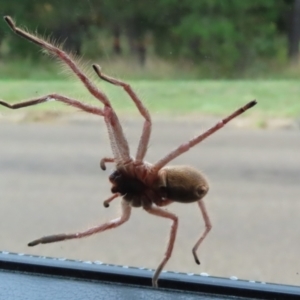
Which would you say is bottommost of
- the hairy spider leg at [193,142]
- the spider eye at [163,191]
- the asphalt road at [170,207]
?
the asphalt road at [170,207]

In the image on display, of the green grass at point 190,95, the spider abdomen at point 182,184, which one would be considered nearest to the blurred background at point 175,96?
the green grass at point 190,95

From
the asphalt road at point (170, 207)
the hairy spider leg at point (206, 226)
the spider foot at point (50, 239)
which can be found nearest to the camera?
the spider foot at point (50, 239)

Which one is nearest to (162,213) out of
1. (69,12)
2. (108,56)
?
(108,56)

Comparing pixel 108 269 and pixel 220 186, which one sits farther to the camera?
pixel 220 186

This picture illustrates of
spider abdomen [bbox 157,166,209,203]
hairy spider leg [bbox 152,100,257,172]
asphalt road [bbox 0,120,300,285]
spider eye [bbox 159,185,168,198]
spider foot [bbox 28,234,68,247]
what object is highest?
hairy spider leg [bbox 152,100,257,172]

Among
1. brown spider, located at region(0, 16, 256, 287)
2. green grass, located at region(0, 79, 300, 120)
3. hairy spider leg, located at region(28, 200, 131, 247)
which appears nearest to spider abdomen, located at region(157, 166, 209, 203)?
brown spider, located at region(0, 16, 256, 287)

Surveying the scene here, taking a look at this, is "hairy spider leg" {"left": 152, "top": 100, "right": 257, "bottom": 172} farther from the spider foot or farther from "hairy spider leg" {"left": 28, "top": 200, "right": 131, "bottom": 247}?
the spider foot

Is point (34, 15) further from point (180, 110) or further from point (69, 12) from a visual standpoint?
point (180, 110)

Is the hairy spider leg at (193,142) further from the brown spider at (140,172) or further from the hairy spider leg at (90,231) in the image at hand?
the hairy spider leg at (90,231)
